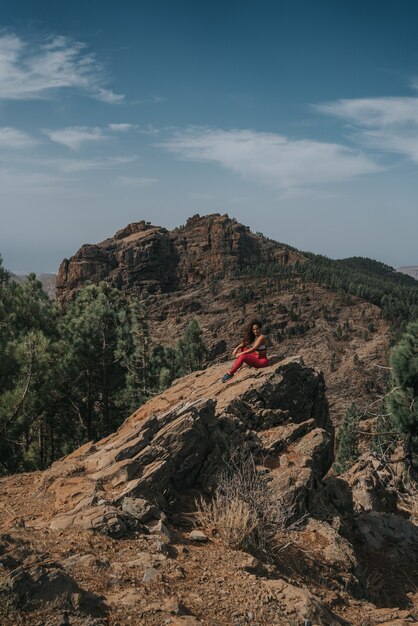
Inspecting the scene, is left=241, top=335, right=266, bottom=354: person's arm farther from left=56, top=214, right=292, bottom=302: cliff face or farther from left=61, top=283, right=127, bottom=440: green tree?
left=56, top=214, right=292, bottom=302: cliff face

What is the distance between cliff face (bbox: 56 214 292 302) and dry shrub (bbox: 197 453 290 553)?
94.1m

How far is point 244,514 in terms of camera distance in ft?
17.8

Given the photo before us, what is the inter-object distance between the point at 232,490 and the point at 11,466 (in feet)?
30.8

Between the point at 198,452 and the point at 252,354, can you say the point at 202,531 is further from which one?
the point at 252,354

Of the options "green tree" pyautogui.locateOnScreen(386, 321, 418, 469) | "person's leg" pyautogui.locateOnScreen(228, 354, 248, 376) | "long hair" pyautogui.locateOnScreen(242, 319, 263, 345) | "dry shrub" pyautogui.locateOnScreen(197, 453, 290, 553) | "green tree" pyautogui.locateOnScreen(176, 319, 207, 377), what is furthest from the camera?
"green tree" pyautogui.locateOnScreen(176, 319, 207, 377)

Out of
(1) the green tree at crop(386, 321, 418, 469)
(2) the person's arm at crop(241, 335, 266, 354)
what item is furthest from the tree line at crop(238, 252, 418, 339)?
(2) the person's arm at crop(241, 335, 266, 354)

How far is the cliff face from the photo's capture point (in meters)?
102

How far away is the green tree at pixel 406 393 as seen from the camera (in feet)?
37.8

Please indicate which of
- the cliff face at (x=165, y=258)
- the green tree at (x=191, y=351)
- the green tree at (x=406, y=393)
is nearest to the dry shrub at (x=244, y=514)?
the green tree at (x=406, y=393)

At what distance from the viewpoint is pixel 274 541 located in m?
5.83

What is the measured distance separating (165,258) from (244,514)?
10320 centimetres

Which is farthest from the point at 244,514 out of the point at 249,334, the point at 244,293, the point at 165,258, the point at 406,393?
the point at 165,258

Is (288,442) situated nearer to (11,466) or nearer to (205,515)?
(205,515)

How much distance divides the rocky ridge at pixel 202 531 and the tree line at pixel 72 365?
17.1 feet
